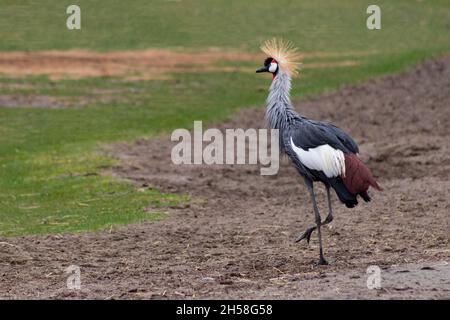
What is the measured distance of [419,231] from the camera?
1206 centimetres

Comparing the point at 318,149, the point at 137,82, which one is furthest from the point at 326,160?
the point at 137,82

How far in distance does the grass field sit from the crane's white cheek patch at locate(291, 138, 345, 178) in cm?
408

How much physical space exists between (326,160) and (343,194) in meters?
0.37

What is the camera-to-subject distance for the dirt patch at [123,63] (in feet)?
101

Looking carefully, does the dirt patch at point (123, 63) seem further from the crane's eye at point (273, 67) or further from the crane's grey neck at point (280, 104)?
the crane's grey neck at point (280, 104)

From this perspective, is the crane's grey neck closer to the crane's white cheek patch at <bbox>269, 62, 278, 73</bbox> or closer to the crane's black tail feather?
the crane's white cheek patch at <bbox>269, 62, 278, 73</bbox>

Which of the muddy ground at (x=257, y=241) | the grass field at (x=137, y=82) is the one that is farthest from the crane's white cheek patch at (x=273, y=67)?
the grass field at (x=137, y=82)

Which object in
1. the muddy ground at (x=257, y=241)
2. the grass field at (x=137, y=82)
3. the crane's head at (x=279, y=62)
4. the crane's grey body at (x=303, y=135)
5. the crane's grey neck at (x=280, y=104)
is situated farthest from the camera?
the grass field at (x=137, y=82)

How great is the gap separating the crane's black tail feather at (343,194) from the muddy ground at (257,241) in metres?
0.62

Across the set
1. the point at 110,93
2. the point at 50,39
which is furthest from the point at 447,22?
the point at 110,93

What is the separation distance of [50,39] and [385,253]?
27538 millimetres

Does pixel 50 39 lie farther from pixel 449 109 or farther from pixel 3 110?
pixel 449 109

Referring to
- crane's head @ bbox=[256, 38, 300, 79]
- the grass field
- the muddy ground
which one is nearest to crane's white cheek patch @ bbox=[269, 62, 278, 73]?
crane's head @ bbox=[256, 38, 300, 79]

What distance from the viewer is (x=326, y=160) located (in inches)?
394
